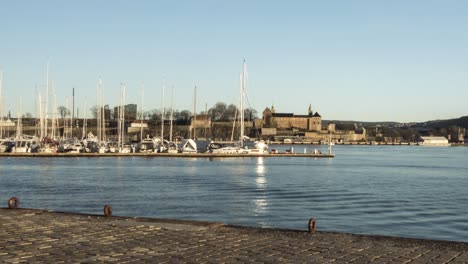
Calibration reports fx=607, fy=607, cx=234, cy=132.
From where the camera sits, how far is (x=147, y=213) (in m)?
23.5

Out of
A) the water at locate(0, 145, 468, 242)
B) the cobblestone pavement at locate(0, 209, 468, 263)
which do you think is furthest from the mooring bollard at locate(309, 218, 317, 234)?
the water at locate(0, 145, 468, 242)

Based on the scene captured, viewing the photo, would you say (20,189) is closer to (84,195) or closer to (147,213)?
(84,195)

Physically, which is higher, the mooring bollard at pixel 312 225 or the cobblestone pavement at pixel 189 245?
the mooring bollard at pixel 312 225

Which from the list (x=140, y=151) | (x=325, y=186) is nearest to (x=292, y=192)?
(x=325, y=186)

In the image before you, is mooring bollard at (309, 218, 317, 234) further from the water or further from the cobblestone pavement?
the water

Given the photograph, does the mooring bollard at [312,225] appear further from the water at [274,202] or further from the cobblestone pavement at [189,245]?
the water at [274,202]

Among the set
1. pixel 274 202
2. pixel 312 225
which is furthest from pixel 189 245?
pixel 274 202

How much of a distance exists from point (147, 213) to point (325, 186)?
63.2ft

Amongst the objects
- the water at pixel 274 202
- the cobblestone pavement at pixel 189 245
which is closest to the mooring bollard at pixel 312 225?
the cobblestone pavement at pixel 189 245

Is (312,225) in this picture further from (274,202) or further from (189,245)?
(274,202)

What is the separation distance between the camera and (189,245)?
36.7 ft

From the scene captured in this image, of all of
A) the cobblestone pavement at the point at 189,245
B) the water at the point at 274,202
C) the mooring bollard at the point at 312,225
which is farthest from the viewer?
the water at the point at 274,202

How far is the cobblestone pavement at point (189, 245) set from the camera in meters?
10.0

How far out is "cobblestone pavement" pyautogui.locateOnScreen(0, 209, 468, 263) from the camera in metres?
10.0
